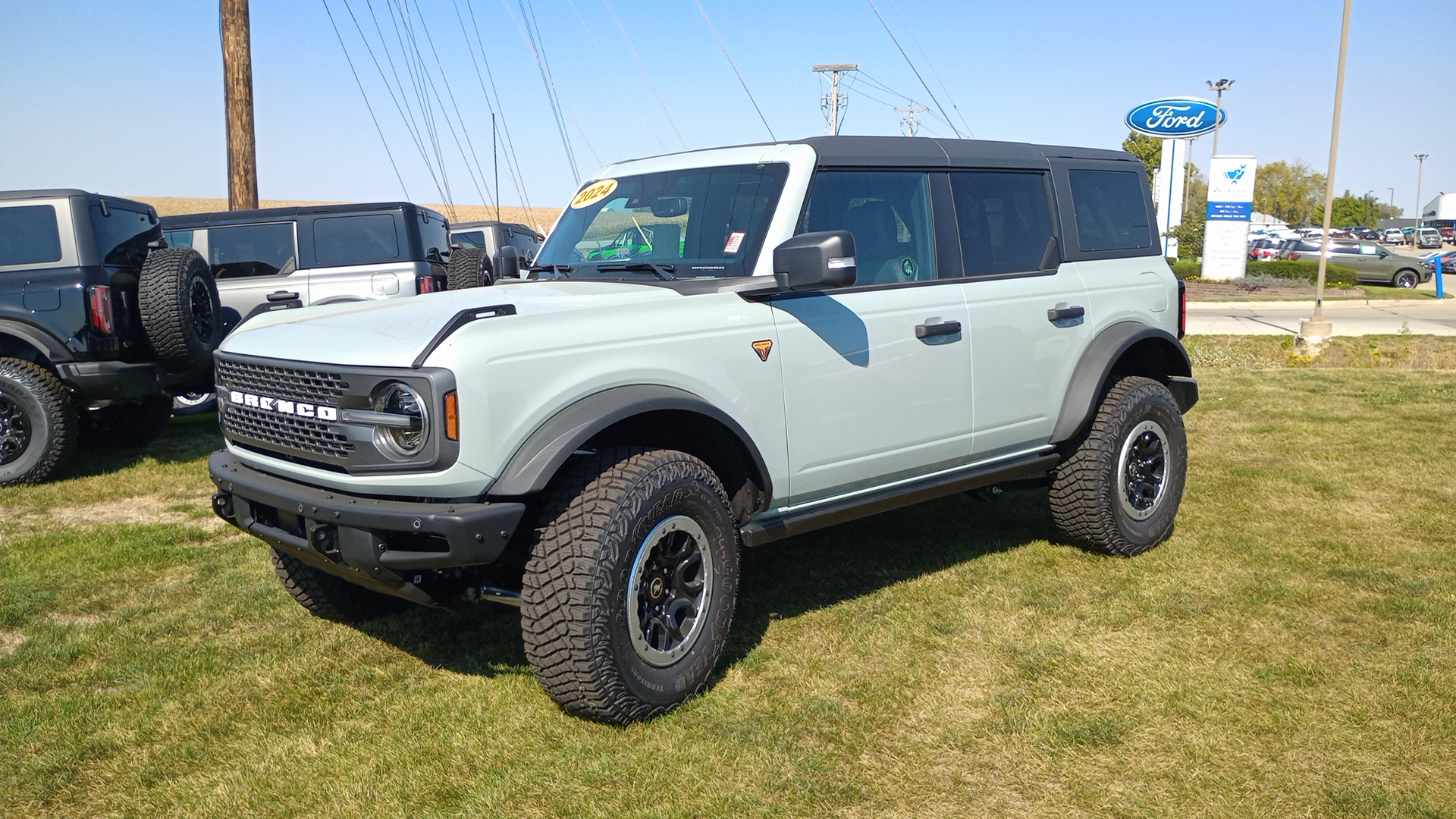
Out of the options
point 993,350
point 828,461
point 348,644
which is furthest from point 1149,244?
point 348,644

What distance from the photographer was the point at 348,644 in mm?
4492

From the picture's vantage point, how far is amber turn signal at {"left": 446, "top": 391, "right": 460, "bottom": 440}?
3.20 m

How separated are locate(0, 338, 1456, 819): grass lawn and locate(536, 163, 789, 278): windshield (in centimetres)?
163

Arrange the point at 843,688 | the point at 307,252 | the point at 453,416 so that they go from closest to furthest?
the point at 453,416
the point at 843,688
the point at 307,252

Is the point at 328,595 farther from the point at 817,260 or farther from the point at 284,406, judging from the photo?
the point at 817,260

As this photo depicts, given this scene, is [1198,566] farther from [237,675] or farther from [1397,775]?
[237,675]

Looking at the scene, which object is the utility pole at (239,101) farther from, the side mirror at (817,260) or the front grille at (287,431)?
the side mirror at (817,260)

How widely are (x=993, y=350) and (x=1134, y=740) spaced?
1.90 meters

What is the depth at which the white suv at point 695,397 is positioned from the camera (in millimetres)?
3340

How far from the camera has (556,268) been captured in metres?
4.79

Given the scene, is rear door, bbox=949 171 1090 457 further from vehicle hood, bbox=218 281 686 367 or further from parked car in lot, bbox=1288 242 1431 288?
parked car in lot, bbox=1288 242 1431 288

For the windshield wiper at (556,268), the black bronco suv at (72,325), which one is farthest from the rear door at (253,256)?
the windshield wiper at (556,268)

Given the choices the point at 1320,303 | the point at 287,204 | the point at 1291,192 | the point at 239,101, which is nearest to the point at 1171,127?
the point at 1320,303

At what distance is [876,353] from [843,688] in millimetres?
1355
